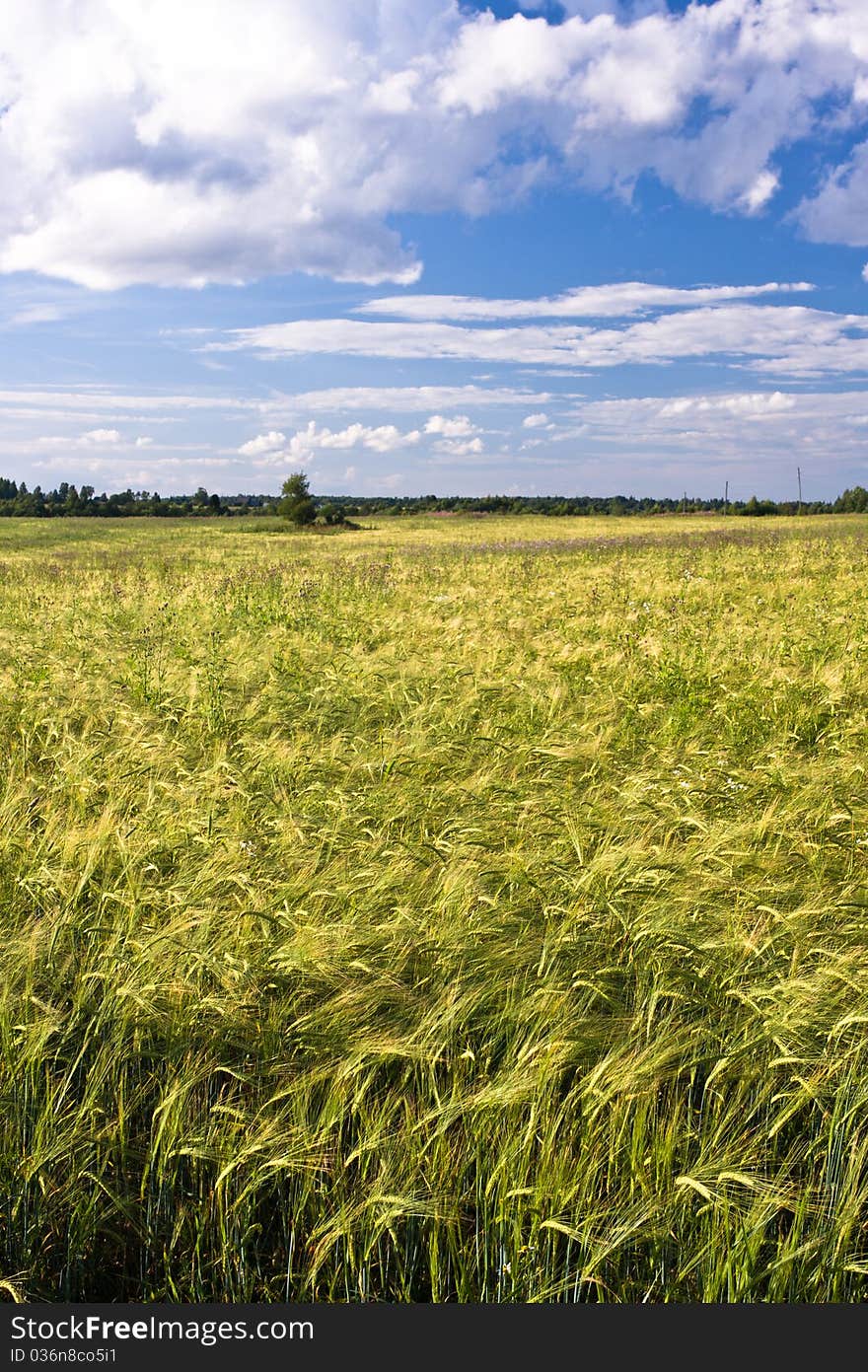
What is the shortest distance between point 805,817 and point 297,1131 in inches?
119

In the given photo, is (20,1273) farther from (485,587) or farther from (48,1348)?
(485,587)

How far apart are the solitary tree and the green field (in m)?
54.9

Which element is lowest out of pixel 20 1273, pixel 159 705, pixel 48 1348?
pixel 48 1348

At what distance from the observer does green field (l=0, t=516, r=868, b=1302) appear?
85.7 inches

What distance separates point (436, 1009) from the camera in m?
2.77

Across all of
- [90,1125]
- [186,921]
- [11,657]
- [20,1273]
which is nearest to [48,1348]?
[20,1273]

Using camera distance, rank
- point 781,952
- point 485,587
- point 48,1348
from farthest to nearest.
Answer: point 485,587 → point 781,952 → point 48,1348

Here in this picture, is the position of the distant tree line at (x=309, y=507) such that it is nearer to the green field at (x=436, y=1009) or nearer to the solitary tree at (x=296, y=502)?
the solitary tree at (x=296, y=502)

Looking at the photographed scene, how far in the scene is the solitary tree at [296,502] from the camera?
59.2 meters

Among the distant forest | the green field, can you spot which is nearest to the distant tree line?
the distant forest

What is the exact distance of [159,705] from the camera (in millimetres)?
6402

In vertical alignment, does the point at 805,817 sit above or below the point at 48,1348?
above

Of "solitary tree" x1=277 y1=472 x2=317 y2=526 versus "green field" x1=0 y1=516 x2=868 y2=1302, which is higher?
"solitary tree" x1=277 y1=472 x2=317 y2=526

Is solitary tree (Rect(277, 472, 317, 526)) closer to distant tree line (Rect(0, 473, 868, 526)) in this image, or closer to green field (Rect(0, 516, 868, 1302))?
distant tree line (Rect(0, 473, 868, 526))
